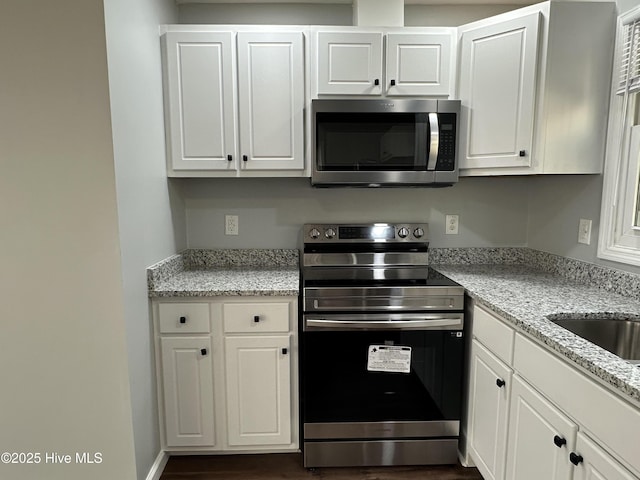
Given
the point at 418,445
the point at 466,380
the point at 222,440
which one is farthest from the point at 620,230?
the point at 222,440

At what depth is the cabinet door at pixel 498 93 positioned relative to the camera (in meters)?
1.79

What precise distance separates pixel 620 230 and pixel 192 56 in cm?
224

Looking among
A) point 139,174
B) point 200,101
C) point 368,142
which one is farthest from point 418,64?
point 139,174

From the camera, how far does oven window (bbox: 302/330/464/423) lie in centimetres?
180

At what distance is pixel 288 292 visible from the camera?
5.91 ft

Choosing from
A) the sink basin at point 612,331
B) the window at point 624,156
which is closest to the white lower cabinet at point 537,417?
the sink basin at point 612,331

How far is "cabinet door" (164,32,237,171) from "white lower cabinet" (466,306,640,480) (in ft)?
5.11

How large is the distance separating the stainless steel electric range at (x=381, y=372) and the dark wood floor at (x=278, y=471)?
4 centimetres

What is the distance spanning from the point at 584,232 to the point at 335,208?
1.35 meters

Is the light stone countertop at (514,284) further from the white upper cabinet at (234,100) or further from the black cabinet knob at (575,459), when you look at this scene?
the white upper cabinet at (234,100)

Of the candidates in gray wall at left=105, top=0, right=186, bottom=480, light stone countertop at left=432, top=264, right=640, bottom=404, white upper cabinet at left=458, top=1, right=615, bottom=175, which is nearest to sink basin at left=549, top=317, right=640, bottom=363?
light stone countertop at left=432, top=264, right=640, bottom=404

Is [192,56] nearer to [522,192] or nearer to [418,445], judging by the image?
[522,192]

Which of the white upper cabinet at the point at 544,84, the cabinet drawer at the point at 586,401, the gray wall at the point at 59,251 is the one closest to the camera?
the cabinet drawer at the point at 586,401

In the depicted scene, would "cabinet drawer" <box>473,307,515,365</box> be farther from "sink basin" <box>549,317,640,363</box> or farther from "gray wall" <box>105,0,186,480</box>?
"gray wall" <box>105,0,186,480</box>
